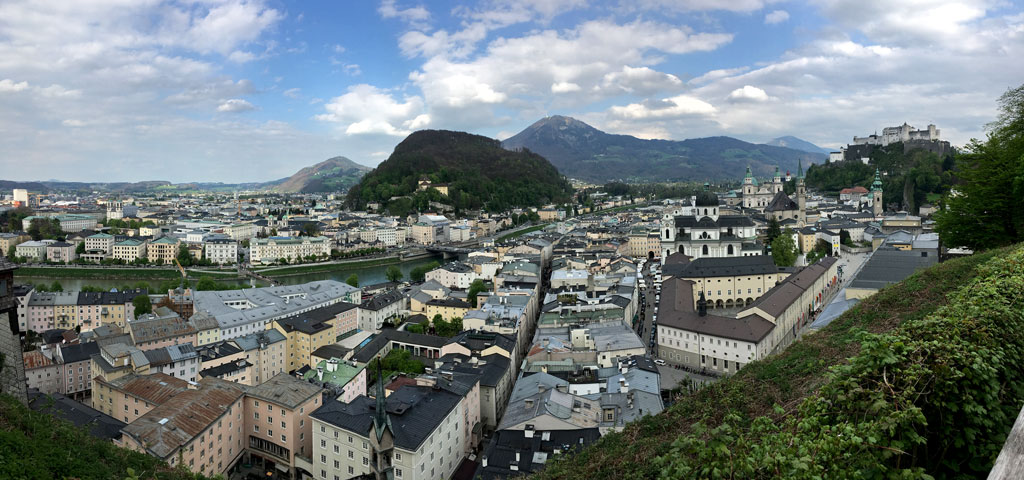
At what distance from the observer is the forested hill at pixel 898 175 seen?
37375mm

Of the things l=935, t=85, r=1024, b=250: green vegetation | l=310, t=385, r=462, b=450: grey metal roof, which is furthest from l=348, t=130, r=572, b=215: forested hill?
l=935, t=85, r=1024, b=250: green vegetation

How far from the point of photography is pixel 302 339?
51.9 feet

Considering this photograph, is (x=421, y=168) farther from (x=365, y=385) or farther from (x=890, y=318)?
(x=890, y=318)

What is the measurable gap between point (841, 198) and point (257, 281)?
42.5 metres

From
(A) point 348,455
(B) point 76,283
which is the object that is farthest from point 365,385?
(B) point 76,283

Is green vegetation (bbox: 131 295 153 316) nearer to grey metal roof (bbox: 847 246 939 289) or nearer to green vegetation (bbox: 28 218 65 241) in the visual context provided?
grey metal roof (bbox: 847 246 939 289)

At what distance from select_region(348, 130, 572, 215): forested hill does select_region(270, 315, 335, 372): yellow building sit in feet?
A: 137

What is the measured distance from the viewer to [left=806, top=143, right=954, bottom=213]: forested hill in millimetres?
37375

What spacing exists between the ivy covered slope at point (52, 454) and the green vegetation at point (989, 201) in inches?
421

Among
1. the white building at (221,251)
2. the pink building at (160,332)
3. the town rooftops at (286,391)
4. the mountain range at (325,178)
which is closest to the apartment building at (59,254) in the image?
the white building at (221,251)

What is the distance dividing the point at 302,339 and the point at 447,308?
5156mm

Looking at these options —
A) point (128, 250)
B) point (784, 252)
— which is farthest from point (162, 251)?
point (784, 252)

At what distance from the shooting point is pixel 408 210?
57.5 m

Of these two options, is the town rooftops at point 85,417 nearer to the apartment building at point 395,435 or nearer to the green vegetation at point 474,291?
the apartment building at point 395,435
